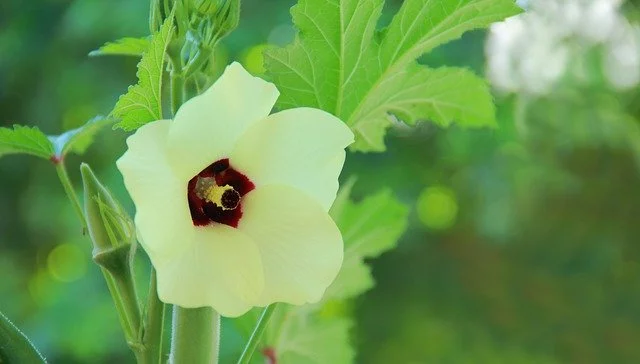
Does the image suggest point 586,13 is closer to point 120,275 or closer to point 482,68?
point 482,68

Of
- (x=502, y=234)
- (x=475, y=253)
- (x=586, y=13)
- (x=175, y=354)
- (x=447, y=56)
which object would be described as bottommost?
(x=475, y=253)

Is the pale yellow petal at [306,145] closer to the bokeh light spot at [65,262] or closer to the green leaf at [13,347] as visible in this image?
the green leaf at [13,347]

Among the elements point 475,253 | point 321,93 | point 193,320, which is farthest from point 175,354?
point 475,253

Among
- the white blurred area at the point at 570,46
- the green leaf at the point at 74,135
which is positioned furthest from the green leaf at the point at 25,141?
the white blurred area at the point at 570,46

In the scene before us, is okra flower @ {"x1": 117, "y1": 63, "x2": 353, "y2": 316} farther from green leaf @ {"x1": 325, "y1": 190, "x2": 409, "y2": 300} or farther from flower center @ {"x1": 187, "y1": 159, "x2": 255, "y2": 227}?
green leaf @ {"x1": 325, "y1": 190, "x2": 409, "y2": 300}

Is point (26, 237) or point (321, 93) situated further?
point (26, 237)

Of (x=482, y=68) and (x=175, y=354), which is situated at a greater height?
(x=175, y=354)

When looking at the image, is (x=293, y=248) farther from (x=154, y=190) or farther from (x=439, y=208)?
(x=439, y=208)
